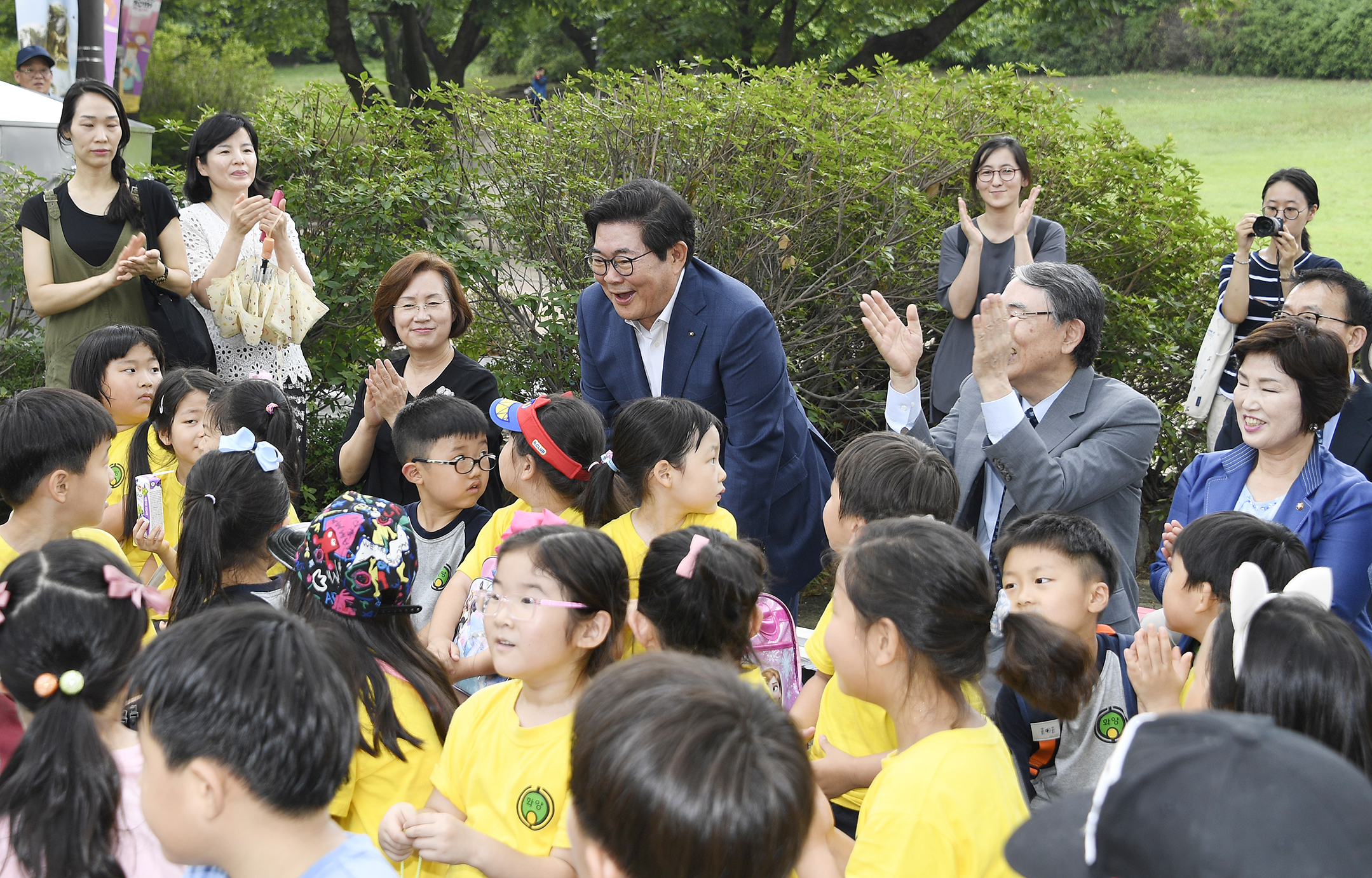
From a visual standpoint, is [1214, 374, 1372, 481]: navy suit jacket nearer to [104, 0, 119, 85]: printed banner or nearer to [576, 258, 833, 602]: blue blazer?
[576, 258, 833, 602]: blue blazer

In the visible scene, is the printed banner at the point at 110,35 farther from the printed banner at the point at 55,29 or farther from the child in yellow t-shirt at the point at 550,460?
the child in yellow t-shirt at the point at 550,460

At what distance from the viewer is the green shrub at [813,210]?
5.47 meters

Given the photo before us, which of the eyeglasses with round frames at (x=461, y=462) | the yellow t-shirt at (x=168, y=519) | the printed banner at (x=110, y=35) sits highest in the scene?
→ the printed banner at (x=110, y=35)

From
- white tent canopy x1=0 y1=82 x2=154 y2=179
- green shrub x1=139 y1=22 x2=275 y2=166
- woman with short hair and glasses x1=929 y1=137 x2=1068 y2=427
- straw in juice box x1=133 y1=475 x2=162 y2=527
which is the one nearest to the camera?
straw in juice box x1=133 y1=475 x2=162 y2=527

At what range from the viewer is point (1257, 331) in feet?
9.75

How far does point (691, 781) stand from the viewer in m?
1.35

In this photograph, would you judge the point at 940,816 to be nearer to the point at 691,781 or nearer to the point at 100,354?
the point at 691,781

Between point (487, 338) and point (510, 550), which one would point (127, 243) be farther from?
point (510, 550)

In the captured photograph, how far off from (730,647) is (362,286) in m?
3.56

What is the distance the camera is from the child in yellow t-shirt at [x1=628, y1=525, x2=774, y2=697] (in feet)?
7.98

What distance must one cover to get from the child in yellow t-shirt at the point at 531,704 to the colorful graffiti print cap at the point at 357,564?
237mm

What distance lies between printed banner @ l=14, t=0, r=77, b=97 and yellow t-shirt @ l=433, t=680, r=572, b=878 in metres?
7.12

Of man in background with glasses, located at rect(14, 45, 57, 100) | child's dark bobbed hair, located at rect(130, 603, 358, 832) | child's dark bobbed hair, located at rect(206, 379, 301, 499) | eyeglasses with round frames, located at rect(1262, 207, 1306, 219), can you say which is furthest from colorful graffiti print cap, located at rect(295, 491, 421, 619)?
man in background with glasses, located at rect(14, 45, 57, 100)

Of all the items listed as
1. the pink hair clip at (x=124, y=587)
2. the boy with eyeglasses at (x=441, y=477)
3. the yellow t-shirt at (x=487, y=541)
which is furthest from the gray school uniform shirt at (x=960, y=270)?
the pink hair clip at (x=124, y=587)
